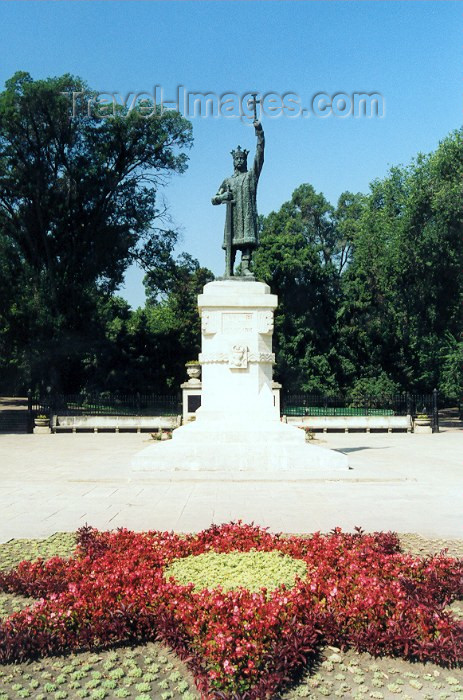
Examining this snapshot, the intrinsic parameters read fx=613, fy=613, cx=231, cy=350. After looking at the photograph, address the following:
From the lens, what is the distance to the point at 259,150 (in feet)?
46.7

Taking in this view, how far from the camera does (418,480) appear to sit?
38.7 feet

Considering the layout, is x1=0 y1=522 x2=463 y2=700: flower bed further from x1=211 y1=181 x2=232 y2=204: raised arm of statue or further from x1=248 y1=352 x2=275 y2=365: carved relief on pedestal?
x1=211 y1=181 x2=232 y2=204: raised arm of statue

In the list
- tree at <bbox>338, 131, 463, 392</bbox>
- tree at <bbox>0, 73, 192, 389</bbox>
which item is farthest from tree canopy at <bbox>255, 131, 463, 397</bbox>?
tree at <bbox>0, 73, 192, 389</bbox>

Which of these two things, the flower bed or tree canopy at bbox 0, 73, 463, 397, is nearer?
the flower bed

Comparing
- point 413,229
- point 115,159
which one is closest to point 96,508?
point 413,229

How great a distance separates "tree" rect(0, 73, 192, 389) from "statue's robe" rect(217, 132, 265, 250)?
19895mm

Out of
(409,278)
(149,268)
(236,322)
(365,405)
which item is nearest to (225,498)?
(236,322)

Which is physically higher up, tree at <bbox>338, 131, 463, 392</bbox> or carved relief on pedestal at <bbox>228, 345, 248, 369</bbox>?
tree at <bbox>338, 131, 463, 392</bbox>

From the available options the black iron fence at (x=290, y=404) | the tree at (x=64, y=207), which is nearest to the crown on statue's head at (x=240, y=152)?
the black iron fence at (x=290, y=404)

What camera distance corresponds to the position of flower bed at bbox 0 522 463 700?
3.89m

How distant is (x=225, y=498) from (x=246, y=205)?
292 inches

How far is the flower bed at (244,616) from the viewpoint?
153 inches

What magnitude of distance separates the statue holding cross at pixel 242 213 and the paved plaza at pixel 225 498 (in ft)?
17.7

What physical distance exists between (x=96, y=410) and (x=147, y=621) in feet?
83.1
